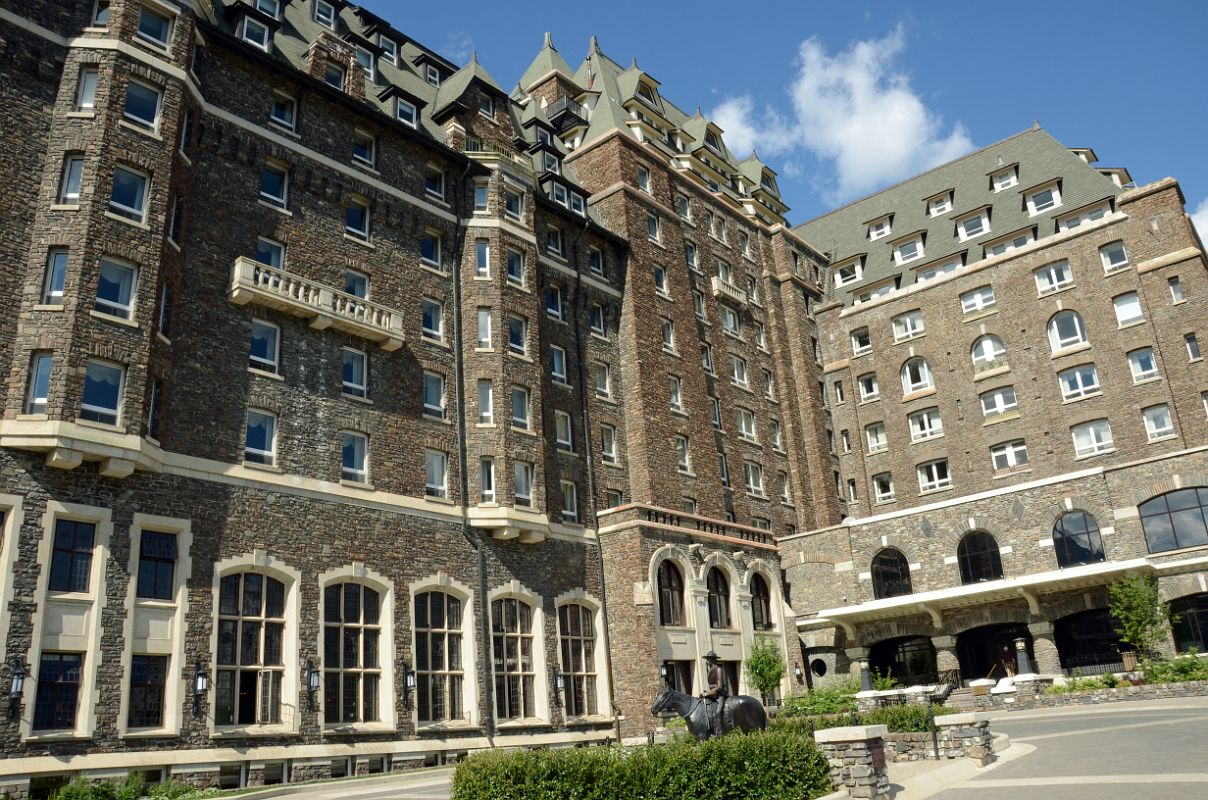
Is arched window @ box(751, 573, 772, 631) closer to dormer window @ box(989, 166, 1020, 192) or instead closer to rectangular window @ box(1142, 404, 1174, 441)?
rectangular window @ box(1142, 404, 1174, 441)

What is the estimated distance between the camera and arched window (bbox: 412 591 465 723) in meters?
30.2

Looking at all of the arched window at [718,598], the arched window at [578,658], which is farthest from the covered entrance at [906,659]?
the arched window at [578,658]

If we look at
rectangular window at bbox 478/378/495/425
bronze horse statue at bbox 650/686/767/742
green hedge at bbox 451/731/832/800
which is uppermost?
rectangular window at bbox 478/378/495/425

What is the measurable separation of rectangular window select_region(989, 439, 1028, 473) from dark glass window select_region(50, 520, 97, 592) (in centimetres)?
4193

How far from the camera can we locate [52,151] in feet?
84.1

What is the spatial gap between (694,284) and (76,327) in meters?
31.3

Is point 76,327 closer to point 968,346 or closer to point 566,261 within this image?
point 566,261

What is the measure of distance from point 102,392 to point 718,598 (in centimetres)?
2477

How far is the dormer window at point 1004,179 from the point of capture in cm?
5734

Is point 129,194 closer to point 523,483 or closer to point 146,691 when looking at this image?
point 146,691

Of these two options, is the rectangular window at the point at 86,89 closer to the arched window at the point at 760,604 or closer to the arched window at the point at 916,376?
the arched window at the point at 760,604

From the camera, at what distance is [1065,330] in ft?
164

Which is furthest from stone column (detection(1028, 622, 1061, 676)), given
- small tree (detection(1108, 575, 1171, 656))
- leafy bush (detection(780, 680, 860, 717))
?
leafy bush (detection(780, 680, 860, 717))

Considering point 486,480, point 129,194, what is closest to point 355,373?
point 486,480
